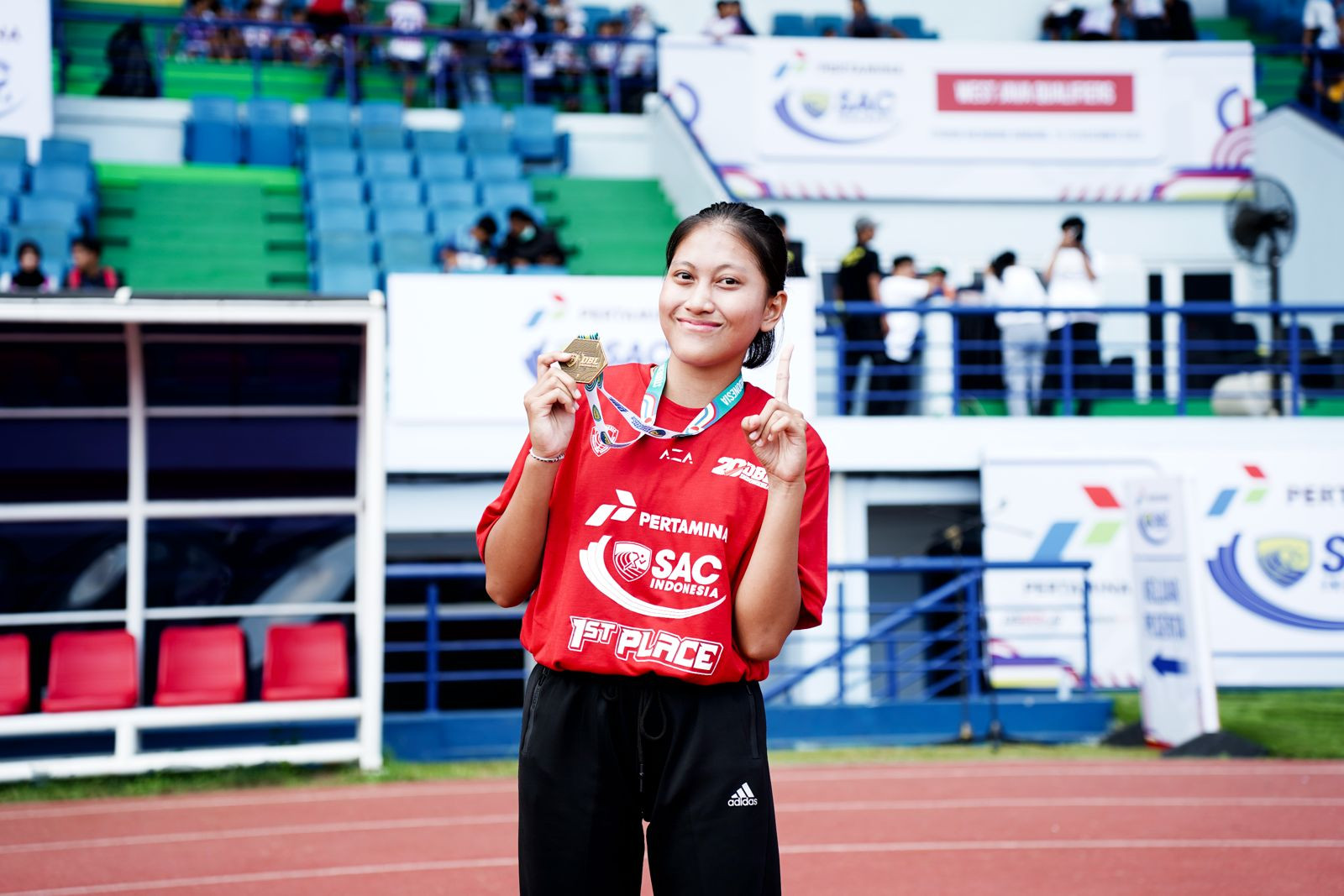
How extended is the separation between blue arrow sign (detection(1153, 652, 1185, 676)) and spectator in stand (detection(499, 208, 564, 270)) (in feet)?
20.8

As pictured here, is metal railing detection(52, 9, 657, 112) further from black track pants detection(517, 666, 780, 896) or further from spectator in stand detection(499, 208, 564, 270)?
black track pants detection(517, 666, 780, 896)

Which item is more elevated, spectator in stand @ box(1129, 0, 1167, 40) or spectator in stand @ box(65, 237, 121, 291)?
spectator in stand @ box(1129, 0, 1167, 40)

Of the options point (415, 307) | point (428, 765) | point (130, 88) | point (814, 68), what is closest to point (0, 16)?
point (130, 88)

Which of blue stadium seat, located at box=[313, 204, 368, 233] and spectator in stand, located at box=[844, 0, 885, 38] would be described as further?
spectator in stand, located at box=[844, 0, 885, 38]

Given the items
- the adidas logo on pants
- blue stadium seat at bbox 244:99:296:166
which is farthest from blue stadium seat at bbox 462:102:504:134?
the adidas logo on pants

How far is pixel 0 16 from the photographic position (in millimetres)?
15602

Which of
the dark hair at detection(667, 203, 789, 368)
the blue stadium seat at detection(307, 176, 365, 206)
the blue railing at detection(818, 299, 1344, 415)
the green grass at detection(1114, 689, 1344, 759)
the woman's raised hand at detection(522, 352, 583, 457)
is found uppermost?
the blue stadium seat at detection(307, 176, 365, 206)

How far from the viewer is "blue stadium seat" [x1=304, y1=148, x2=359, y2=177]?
16875 mm

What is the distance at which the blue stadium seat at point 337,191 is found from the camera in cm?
1638

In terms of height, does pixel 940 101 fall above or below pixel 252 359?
above

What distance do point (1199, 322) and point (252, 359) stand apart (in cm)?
1008

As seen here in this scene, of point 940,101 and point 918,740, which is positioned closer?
point 918,740

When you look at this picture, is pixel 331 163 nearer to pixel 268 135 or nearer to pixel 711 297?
pixel 268 135

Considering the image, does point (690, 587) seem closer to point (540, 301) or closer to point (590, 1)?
point (540, 301)
